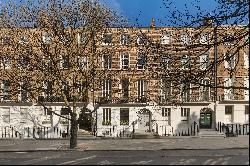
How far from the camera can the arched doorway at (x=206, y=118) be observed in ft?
26.0

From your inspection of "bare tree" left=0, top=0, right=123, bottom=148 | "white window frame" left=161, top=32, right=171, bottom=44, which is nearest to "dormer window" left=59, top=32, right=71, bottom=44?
"bare tree" left=0, top=0, right=123, bottom=148

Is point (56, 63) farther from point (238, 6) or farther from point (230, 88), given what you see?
point (230, 88)

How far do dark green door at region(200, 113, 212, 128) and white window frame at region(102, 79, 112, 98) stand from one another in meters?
26.2

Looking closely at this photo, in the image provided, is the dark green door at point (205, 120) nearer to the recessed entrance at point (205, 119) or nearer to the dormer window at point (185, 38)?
the recessed entrance at point (205, 119)

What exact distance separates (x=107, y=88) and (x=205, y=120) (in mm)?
27998

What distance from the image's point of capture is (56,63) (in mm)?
33688

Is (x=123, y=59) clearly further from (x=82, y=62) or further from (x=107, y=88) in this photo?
(x=82, y=62)

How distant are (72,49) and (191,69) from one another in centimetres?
2222

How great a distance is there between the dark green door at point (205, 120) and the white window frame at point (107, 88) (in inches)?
1032

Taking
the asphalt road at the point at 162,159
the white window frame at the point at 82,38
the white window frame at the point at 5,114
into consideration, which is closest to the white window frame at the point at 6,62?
the white window frame at the point at 82,38

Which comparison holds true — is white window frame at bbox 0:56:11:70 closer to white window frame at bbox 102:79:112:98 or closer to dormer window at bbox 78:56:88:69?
dormer window at bbox 78:56:88:69

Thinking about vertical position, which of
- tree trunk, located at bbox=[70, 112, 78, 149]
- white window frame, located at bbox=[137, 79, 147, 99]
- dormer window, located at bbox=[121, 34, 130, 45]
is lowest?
tree trunk, located at bbox=[70, 112, 78, 149]

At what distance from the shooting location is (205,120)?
828 cm

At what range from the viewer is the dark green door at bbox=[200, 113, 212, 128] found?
7.93 m
